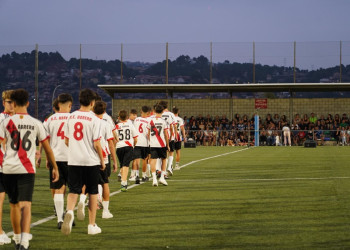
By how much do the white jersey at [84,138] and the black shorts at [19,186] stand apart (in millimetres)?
1226

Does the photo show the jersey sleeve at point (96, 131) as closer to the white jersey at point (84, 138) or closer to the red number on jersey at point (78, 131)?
the white jersey at point (84, 138)

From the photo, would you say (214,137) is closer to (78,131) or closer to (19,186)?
(78,131)

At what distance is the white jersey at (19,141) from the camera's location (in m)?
7.05

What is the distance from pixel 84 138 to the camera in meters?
8.32

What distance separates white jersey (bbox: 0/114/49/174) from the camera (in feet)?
23.1

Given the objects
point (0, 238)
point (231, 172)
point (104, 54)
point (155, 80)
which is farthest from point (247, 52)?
point (0, 238)

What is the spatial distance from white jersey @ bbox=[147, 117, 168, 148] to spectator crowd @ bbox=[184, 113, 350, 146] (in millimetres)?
26695

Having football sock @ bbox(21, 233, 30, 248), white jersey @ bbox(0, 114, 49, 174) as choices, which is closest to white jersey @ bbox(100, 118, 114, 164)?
white jersey @ bbox(0, 114, 49, 174)

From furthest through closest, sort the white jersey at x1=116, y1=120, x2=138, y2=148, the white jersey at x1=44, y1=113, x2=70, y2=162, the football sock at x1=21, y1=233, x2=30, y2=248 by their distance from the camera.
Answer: the white jersey at x1=116, y1=120, x2=138, y2=148 < the white jersey at x1=44, y1=113, x2=70, y2=162 < the football sock at x1=21, y1=233, x2=30, y2=248

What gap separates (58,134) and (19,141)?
89.5 inches

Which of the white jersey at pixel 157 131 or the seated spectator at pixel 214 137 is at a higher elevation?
the white jersey at pixel 157 131

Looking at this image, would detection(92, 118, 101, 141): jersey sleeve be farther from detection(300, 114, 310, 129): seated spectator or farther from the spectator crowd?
detection(300, 114, 310, 129): seated spectator

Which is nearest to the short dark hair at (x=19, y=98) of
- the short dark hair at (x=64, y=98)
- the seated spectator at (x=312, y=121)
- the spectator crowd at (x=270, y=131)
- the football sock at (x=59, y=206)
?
the short dark hair at (x=64, y=98)

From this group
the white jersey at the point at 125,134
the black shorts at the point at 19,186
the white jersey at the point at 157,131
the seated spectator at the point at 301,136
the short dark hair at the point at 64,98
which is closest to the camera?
the black shorts at the point at 19,186
